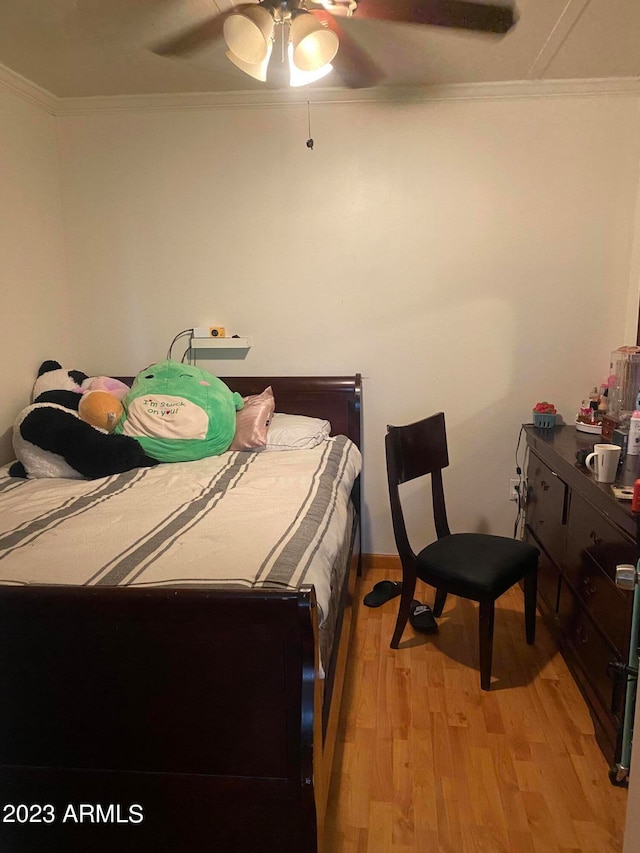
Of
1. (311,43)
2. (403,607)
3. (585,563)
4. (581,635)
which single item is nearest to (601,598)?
(585,563)

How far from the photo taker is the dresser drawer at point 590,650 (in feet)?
5.74

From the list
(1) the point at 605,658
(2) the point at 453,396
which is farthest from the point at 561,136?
(1) the point at 605,658

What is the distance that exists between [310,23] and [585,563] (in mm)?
1890

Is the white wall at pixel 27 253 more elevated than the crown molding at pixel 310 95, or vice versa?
the crown molding at pixel 310 95

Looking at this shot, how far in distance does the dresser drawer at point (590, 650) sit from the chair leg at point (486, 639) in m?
0.30

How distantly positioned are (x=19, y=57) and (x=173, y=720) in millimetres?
2546

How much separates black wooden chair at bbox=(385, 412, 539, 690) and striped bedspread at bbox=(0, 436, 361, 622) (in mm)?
263

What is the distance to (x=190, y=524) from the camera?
1.81 m

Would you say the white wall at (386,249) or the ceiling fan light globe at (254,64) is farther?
the white wall at (386,249)

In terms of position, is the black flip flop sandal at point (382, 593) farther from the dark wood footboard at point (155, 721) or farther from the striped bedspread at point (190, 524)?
the dark wood footboard at point (155, 721)

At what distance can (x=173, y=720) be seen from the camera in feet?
4.09

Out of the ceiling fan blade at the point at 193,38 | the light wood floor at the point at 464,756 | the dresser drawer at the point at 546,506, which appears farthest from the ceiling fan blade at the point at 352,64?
the light wood floor at the point at 464,756

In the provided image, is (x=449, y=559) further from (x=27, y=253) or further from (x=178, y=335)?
(x=27, y=253)

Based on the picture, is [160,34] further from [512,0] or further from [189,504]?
[189,504]
